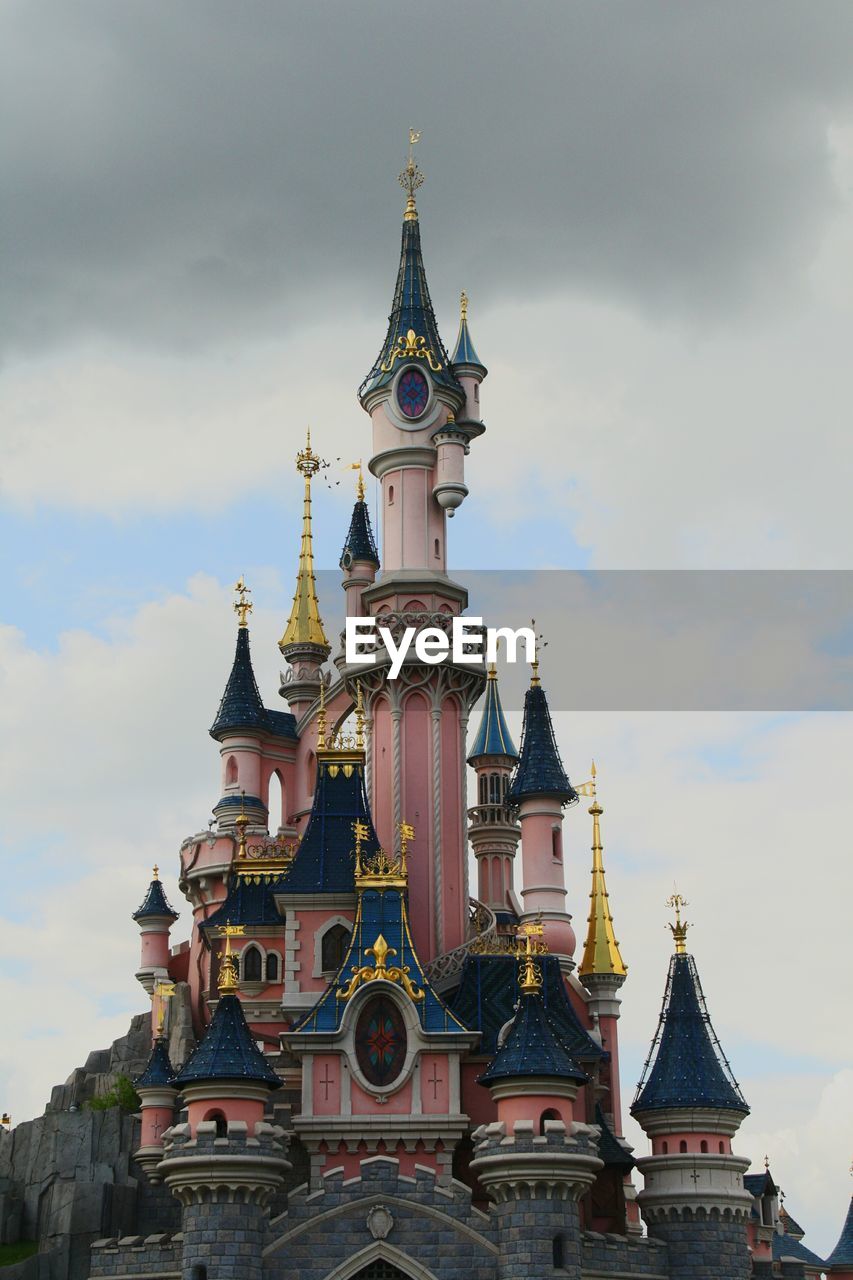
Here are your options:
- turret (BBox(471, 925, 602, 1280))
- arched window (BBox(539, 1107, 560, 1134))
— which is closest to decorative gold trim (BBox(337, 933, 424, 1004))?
turret (BBox(471, 925, 602, 1280))

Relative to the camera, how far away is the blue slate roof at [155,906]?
69.6 m

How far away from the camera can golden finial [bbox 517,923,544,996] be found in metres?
48.3

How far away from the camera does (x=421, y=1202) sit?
4688cm

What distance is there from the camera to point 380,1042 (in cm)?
5019

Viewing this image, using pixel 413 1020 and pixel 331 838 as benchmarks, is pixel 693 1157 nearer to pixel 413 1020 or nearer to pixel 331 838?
pixel 413 1020

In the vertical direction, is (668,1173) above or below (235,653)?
below

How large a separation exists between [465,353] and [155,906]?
21.6 meters

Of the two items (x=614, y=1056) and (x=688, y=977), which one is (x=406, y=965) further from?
(x=614, y=1056)

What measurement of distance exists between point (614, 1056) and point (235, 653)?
63.6 ft

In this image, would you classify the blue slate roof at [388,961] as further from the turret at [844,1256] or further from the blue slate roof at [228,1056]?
the turret at [844,1256]

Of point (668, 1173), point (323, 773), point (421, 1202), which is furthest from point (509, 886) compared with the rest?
point (421, 1202)

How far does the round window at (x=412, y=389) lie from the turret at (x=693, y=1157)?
784 inches

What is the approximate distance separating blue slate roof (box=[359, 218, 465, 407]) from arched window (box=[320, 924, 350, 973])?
17110 millimetres

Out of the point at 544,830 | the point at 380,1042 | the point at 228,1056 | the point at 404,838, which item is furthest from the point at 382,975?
the point at 544,830
